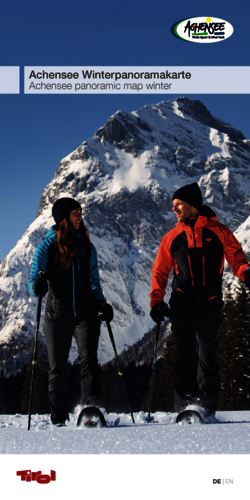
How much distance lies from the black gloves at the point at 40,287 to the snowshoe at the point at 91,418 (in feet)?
4.15

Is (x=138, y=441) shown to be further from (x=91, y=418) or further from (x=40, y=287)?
(x=40, y=287)

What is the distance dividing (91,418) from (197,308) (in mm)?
1545

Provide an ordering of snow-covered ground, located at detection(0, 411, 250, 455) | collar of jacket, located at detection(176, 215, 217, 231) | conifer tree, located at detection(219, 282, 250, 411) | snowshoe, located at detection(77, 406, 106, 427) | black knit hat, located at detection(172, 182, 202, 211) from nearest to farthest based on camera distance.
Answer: snow-covered ground, located at detection(0, 411, 250, 455) < snowshoe, located at detection(77, 406, 106, 427) < collar of jacket, located at detection(176, 215, 217, 231) < black knit hat, located at detection(172, 182, 202, 211) < conifer tree, located at detection(219, 282, 250, 411)

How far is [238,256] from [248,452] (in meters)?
2.54

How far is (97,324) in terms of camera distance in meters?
4.84

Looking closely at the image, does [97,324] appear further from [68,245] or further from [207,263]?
[207,263]

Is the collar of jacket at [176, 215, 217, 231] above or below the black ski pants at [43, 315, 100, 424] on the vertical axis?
above

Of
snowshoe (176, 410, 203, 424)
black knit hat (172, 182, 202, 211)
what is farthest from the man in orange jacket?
snowshoe (176, 410, 203, 424)
